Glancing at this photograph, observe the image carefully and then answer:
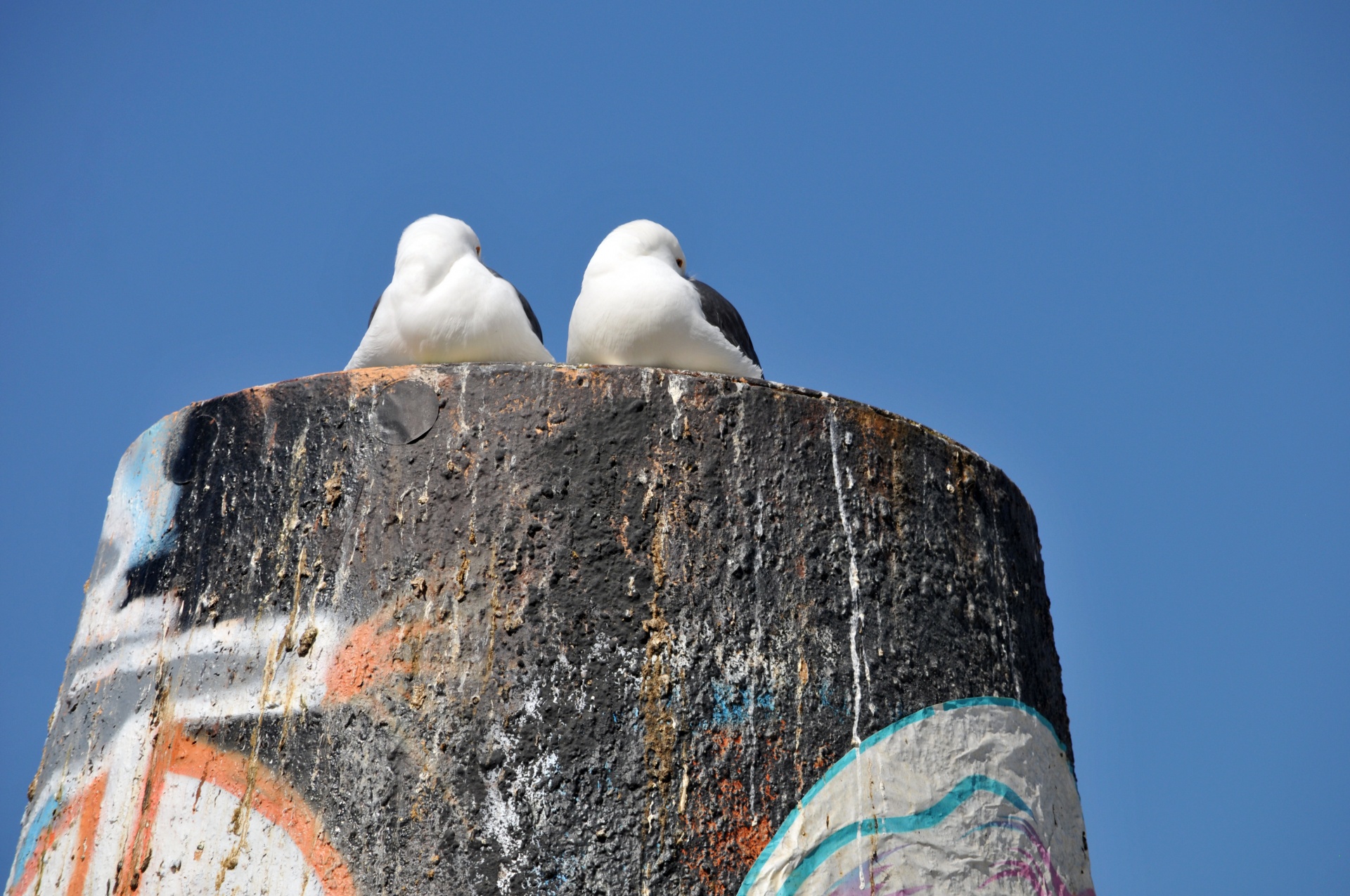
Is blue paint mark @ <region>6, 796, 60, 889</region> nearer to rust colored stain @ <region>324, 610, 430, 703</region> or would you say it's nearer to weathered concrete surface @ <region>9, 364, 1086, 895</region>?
weathered concrete surface @ <region>9, 364, 1086, 895</region>

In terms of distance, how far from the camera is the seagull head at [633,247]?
4613mm

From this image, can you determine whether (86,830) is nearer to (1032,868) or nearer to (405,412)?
(405,412)

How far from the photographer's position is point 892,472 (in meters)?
3.59

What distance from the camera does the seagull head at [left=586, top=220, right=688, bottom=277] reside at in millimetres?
4613

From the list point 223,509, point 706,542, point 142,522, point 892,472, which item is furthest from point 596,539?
point 142,522

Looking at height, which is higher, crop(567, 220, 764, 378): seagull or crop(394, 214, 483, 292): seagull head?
crop(394, 214, 483, 292): seagull head

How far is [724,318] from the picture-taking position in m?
4.62

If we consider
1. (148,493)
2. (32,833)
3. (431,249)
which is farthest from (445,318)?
(32,833)

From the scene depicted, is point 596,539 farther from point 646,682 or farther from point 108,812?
point 108,812

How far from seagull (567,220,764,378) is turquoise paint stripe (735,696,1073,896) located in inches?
54.1

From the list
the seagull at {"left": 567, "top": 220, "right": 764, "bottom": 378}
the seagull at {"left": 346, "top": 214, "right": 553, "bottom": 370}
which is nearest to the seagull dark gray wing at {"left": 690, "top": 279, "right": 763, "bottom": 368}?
the seagull at {"left": 567, "top": 220, "right": 764, "bottom": 378}

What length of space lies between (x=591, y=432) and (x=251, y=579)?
3.38 feet

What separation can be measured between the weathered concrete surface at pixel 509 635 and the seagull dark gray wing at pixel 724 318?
3.44ft

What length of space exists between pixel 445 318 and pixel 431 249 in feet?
1.26
